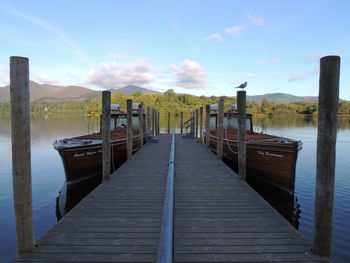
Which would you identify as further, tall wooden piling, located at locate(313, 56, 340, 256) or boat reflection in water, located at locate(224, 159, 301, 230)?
boat reflection in water, located at locate(224, 159, 301, 230)

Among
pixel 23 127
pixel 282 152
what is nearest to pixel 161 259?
pixel 23 127

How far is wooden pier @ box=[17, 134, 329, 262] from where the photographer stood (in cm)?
335

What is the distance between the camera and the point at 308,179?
1145cm

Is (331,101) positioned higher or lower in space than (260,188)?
higher

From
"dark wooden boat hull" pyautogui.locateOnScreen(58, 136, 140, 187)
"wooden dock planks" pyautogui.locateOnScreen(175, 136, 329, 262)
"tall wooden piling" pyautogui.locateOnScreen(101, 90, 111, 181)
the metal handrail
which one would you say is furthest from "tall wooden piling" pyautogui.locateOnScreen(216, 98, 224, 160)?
the metal handrail

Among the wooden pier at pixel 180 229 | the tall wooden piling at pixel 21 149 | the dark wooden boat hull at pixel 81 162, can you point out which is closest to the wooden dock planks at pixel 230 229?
the wooden pier at pixel 180 229

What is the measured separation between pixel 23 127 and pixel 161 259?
97.9 inches

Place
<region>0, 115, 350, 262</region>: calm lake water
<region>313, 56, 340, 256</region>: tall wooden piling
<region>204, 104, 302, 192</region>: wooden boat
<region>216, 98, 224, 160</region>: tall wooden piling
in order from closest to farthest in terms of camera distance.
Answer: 1. <region>313, 56, 340, 256</region>: tall wooden piling
2. <region>0, 115, 350, 262</region>: calm lake water
3. <region>204, 104, 302, 192</region>: wooden boat
4. <region>216, 98, 224, 160</region>: tall wooden piling

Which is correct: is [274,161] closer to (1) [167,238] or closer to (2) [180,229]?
(2) [180,229]

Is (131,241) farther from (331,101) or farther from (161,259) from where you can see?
(331,101)

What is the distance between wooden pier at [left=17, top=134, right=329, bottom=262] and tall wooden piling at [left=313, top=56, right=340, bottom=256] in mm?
341

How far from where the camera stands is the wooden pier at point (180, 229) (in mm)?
3346

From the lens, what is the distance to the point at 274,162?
855 cm

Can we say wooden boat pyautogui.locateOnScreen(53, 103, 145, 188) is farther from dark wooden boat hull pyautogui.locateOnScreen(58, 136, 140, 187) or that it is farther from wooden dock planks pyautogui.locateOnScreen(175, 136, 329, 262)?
wooden dock planks pyautogui.locateOnScreen(175, 136, 329, 262)
